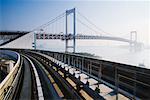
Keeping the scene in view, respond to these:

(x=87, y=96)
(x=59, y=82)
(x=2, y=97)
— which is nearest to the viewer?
(x=87, y=96)

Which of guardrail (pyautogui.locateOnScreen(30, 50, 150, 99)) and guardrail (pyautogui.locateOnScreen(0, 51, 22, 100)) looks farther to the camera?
guardrail (pyautogui.locateOnScreen(0, 51, 22, 100))

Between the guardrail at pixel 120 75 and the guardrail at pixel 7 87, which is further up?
the guardrail at pixel 120 75

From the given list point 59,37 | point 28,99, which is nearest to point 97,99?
point 28,99

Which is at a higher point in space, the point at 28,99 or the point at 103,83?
the point at 103,83

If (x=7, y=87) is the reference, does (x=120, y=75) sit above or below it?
above

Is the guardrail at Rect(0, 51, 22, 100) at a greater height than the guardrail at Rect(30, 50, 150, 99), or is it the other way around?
the guardrail at Rect(30, 50, 150, 99)

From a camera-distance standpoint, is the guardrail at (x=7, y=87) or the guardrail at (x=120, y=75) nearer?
the guardrail at (x=120, y=75)

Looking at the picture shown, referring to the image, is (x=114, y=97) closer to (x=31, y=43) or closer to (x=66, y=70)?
(x=66, y=70)

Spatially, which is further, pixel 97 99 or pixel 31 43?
pixel 31 43

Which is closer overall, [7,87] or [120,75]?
[120,75]

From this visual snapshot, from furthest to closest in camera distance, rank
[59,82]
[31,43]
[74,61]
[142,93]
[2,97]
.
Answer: [31,43]
[74,61]
[59,82]
[2,97]
[142,93]

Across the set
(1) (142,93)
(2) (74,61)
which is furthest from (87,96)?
(2) (74,61)
